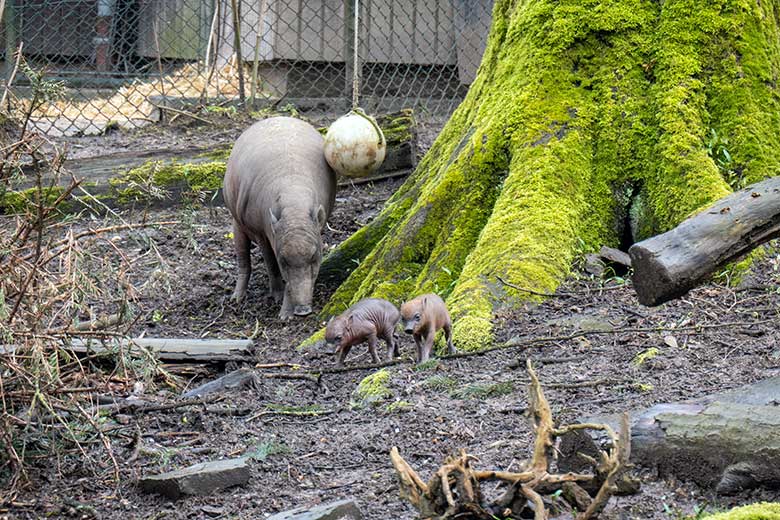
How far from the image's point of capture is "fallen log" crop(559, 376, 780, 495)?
376 centimetres

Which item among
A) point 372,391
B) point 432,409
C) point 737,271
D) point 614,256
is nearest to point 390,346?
point 372,391

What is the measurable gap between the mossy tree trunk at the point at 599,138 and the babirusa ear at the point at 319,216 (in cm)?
190

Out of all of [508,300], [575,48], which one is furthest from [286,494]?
[575,48]

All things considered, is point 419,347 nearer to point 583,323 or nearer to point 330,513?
point 583,323

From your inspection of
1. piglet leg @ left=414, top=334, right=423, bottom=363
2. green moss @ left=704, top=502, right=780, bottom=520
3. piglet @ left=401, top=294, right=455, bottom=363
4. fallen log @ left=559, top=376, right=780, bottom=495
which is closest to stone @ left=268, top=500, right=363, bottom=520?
fallen log @ left=559, top=376, right=780, bottom=495

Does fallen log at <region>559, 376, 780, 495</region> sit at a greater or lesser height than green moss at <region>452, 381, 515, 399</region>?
greater

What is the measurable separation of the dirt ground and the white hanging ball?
2.56 meters

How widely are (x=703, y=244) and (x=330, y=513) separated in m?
1.58

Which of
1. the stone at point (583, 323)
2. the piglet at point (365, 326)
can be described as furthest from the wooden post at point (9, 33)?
the stone at point (583, 323)

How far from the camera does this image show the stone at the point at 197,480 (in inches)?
186

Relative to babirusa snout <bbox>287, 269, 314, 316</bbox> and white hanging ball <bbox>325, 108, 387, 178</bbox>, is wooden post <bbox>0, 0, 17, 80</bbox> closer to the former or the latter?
white hanging ball <bbox>325, 108, 387, 178</bbox>

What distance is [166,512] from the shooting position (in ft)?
15.2

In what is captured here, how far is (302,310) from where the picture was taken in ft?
29.3

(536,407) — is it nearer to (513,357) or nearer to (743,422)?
(743,422)
